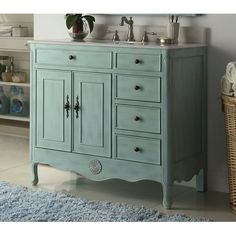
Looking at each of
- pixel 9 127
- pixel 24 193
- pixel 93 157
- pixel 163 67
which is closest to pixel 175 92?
pixel 163 67

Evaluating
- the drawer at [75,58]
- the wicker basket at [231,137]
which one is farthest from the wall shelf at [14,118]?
the wicker basket at [231,137]

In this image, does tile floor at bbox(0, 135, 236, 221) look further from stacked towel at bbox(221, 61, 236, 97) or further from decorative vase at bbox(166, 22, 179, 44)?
decorative vase at bbox(166, 22, 179, 44)

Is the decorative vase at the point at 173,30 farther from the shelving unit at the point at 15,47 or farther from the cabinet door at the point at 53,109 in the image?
the shelving unit at the point at 15,47

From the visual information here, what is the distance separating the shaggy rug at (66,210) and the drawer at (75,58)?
739 mm

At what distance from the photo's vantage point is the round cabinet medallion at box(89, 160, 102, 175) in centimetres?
281

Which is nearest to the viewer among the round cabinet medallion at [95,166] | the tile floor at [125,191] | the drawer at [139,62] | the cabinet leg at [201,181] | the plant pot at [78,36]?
the drawer at [139,62]

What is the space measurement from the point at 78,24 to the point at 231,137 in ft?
4.09

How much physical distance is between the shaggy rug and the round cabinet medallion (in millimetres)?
192

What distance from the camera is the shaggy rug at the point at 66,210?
2.40m

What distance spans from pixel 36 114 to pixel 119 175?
2.21ft

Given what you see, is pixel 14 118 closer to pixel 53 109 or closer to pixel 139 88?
pixel 53 109

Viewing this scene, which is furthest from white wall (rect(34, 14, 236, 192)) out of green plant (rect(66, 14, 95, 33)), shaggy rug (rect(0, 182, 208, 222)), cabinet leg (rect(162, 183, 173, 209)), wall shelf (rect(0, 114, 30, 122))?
wall shelf (rect(0, 114, 30, 122))

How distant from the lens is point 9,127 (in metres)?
4.83
